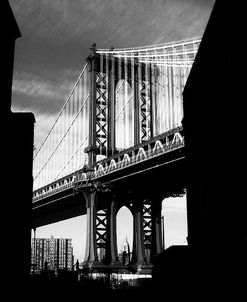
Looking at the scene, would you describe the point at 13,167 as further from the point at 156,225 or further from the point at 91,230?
the point at 156,225

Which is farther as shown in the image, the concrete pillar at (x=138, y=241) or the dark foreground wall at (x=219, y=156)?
the concrete pillar at (x=138, y=241)

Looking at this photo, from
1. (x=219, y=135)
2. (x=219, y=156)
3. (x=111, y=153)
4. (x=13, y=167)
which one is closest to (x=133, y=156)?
(x=111, y=153)

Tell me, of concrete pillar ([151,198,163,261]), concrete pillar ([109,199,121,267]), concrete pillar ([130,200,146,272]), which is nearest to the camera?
concrete pillar ([109,199,121,267])

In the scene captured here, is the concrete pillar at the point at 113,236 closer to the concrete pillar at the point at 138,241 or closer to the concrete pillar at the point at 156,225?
the concrete pillar at the point at 138,241

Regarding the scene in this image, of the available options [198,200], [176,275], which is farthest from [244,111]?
[176,275]

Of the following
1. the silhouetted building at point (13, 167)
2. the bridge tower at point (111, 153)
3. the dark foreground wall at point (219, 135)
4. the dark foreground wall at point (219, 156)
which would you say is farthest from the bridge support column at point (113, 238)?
the silhouetted building at point (13, 167)

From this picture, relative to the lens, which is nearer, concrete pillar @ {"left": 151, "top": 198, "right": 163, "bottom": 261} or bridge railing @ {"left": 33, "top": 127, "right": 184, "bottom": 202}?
bridge railing @ {"left": 33, "top": 127, "right": 184, "bottom": 202}

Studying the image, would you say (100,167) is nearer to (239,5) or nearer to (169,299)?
(169,299)

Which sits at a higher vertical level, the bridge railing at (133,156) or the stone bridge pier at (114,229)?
the bridge railing at (133,156)

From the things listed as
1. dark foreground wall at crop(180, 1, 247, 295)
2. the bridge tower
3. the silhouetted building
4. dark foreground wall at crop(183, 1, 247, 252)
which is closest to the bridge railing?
the bridge tower

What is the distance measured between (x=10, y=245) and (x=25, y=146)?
5203 millimetres

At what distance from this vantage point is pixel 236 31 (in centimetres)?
2086

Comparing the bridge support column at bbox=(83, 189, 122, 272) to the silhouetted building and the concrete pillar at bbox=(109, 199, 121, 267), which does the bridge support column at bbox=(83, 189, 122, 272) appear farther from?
the silhouetted building

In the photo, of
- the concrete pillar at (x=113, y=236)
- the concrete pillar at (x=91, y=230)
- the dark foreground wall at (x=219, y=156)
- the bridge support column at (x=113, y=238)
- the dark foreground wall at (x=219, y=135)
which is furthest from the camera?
the concrete pillar at (x=91, y=230)
